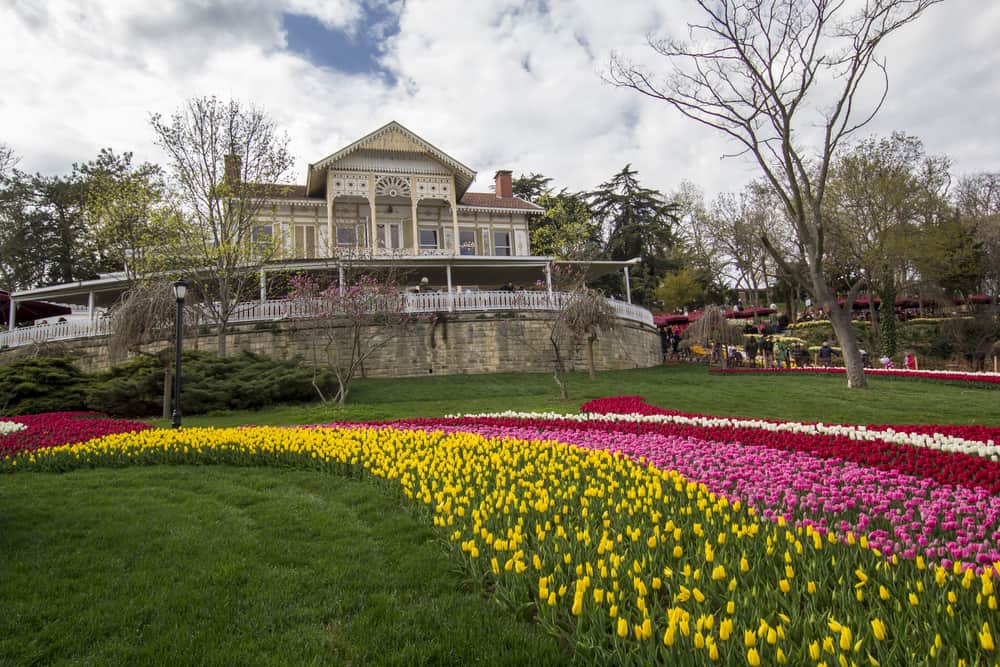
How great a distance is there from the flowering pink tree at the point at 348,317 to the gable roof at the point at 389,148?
→ 908cm

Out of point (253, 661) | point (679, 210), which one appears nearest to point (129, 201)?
point (253, 661)

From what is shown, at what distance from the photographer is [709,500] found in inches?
188

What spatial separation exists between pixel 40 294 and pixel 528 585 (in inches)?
1243

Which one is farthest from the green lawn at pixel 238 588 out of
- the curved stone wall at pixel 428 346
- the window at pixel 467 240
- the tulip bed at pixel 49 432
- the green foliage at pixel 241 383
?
the window at pixel 467 240

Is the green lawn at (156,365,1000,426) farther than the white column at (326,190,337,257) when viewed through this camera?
No

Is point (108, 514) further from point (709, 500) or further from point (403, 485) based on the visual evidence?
point (709, 500)

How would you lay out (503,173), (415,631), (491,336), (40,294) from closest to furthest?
(415,631) < (491,336) < (40,294) < (503,173)

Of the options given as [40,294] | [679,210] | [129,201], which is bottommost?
[40,294]

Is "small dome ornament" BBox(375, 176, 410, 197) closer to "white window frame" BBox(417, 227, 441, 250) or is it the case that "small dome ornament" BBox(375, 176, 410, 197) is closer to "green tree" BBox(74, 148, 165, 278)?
"white window frame" BBox(417, 227, 441, 250)

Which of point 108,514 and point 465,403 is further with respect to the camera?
point 465,403

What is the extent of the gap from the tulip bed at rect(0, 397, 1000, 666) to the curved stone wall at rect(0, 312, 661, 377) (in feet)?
43.0

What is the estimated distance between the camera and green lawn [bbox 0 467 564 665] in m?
2.99

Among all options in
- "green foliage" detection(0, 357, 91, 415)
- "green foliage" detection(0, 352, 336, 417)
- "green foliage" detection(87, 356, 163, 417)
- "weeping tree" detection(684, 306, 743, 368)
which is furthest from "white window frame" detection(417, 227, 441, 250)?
"green foliage" detection(0, 357, 91, 415)

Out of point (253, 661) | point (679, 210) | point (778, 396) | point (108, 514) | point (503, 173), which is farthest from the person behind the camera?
point (679, 210)
